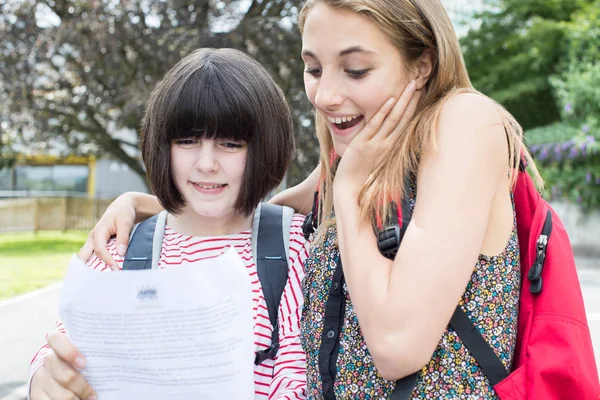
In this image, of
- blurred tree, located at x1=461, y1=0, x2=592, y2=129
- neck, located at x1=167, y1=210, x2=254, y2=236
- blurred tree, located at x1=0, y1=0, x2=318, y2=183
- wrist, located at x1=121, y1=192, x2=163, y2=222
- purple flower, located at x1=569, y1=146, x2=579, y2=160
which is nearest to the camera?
neck, located at x1=167, y1=210, x2=254, y2=236

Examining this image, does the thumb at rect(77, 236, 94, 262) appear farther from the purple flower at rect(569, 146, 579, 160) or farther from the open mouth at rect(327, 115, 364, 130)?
the purple flower at rect(569, 146, 579, 160)

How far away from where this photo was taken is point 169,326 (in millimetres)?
1354

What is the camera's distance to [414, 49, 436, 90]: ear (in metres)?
1.55

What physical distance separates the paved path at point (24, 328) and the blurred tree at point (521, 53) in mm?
9022

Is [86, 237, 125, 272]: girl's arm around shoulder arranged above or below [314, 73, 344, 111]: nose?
below

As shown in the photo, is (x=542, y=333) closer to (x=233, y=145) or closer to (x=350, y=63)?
(x=350, y=63)

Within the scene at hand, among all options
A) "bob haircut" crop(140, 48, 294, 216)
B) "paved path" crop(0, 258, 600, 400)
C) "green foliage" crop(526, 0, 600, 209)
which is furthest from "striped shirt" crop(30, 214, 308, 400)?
"green foliage" crop(526, 0, 600, 209)

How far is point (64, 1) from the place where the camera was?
14.4m

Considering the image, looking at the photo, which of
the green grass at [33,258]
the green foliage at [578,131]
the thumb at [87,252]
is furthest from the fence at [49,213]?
the thumb at [87,252]

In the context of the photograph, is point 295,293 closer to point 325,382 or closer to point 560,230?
point 325,382

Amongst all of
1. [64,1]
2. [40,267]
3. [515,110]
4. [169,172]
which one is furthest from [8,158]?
[169,172]

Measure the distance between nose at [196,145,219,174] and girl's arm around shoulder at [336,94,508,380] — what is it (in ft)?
1.58

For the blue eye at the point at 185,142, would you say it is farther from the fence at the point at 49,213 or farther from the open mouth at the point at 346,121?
the fence at the point at 49,213

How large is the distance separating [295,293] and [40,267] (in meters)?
11.4
